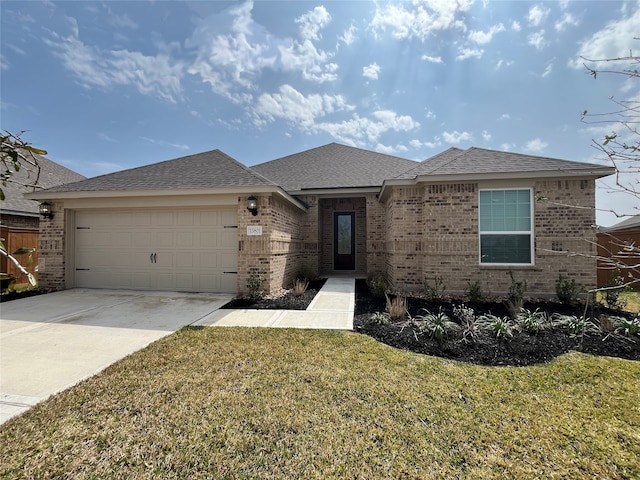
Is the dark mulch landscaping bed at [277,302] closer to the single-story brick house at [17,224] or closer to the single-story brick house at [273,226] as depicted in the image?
the single-story brick house at [273,226]

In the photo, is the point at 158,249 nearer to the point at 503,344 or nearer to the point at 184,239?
the point at 184,239

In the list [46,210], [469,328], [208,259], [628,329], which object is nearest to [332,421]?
[469,328]

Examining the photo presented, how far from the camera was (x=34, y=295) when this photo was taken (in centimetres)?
733

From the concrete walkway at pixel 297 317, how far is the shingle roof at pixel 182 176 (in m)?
3.22

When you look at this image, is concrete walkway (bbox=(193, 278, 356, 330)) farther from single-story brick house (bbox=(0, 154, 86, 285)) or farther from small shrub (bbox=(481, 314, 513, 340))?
single-story brick house (bbox=(0, 154, 86, 285))

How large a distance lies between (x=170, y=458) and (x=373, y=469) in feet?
4.89

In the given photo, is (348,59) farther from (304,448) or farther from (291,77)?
(304,448)

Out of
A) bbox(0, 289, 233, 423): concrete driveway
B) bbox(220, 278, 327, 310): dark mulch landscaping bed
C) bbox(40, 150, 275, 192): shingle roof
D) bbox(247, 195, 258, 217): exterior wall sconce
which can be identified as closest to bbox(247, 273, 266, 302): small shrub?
bbox(220, 278, 327, 310): dark mulch landscaping bed

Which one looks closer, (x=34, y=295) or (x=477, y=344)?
(x=477, y=344)

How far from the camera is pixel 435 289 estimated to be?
6934 millimetres

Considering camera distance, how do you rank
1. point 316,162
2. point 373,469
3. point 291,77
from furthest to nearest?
point 316,162 < point 291,77 < point 373,469

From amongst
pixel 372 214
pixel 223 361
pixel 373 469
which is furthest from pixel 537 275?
pixel 223 361

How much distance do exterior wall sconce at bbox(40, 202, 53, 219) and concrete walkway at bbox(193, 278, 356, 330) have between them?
21.4ft

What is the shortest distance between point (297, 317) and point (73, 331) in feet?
12.5
